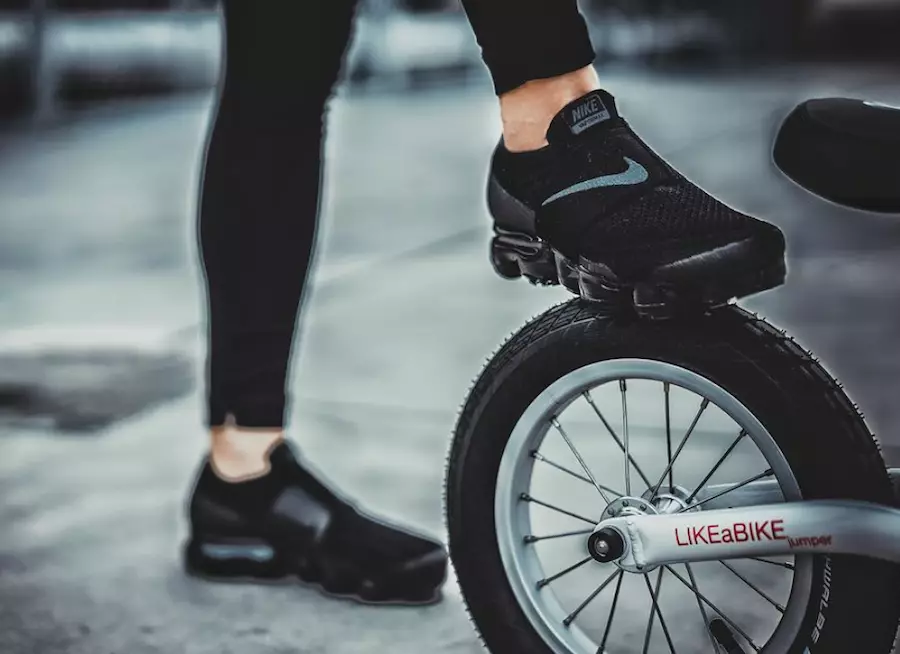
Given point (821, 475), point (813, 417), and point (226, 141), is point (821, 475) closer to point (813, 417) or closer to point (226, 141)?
point (813, 417)

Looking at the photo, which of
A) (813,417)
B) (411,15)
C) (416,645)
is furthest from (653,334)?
(411,15)

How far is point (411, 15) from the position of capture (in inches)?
510

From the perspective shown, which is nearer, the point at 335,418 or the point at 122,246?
the point at 335,418

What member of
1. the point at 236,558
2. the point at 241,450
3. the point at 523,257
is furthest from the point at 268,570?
the point at 523,257

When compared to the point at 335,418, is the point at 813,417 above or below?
above

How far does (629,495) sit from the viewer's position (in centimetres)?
120

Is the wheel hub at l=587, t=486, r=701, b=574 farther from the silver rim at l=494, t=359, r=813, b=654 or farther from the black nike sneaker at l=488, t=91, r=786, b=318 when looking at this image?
the black nike sneaker at l=488, t=91, r=786, b=318

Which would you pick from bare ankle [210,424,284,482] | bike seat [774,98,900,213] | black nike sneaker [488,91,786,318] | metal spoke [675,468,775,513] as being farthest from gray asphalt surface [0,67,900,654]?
bike seat [774,98,900,213]

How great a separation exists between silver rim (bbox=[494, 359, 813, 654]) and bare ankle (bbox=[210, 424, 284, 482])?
337mm

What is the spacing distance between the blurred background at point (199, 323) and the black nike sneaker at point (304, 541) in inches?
1.3

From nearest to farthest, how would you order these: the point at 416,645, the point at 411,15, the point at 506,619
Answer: the point at 506,619 → the point at 416,645 → the point at 411,15

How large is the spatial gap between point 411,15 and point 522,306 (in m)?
10.4

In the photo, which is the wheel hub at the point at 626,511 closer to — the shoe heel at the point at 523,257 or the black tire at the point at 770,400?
the black tire at the point at 770,400

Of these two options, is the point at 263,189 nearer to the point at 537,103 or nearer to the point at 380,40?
the point at 537,103
